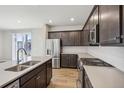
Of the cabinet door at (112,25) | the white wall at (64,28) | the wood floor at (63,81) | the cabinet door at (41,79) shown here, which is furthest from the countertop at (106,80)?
the white wall at (64,28)

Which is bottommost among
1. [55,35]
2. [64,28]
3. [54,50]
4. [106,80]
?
[106,80]

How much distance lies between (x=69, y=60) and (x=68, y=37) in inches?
53.3

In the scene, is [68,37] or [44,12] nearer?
[44,12]

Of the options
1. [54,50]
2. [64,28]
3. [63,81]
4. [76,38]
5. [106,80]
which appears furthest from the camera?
[64,28]

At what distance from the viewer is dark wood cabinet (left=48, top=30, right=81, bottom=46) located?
21.4 ft

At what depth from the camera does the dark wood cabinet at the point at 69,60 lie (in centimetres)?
625

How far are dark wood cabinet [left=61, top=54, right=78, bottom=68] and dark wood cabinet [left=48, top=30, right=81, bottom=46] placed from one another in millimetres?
739

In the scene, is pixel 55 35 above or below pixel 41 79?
above

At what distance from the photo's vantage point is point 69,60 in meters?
6.30

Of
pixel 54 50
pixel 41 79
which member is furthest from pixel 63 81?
pixel 54 50

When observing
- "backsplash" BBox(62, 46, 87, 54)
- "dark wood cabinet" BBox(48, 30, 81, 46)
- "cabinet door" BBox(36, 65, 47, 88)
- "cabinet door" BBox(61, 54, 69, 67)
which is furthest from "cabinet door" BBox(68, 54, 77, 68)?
"cabinet door" BBox(36, 65, 47, 88)

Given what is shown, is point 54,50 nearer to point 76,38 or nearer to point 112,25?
point 76,38
